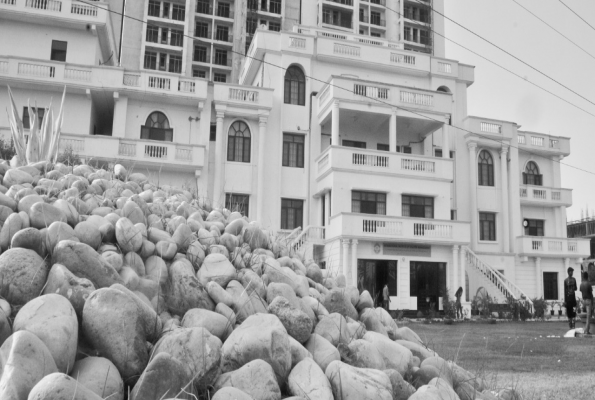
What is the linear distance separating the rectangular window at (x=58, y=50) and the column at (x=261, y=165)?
11651mm

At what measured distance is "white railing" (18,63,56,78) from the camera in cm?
2620

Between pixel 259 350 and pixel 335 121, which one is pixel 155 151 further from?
pixel 259 350

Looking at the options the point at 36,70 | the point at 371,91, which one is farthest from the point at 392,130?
the point at 36,70

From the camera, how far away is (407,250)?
2698cm

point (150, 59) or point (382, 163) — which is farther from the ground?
point (150, 59)

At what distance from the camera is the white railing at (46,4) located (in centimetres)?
2783

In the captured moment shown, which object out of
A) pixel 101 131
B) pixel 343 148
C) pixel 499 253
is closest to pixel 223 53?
pixel 101 131

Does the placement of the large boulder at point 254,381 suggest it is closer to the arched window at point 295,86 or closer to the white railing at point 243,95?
the white railing at point 243,95

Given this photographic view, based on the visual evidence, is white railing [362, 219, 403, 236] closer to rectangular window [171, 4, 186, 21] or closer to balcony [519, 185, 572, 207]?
balcony [519, 185, 572, 207]

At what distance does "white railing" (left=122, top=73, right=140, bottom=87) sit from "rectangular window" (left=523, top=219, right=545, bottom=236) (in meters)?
27.3

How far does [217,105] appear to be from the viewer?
2827 centimetres

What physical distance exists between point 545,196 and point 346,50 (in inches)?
694

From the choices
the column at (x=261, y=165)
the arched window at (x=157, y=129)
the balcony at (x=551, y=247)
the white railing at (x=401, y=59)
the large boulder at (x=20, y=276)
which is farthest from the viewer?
the white railing at (x=401, y=59)

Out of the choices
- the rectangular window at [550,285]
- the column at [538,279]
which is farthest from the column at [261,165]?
the rectangular window at [550,285]
